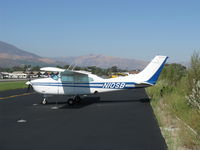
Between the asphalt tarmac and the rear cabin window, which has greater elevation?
the rear cabin window

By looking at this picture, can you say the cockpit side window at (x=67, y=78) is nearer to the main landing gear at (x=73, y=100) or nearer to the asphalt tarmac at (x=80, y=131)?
the main landing gear at (x=73, y=100)

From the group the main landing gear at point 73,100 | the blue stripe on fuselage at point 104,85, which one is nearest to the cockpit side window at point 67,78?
the blue stripe on fuselage at point 104,85

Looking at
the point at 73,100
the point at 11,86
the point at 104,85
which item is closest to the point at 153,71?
the point at 104,85

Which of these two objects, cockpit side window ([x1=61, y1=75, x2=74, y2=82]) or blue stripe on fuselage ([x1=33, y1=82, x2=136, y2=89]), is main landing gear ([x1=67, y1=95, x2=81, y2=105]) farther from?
cockpit side window ([x1=61, y1=75, x2=74, y2=82])

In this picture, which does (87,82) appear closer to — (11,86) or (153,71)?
(153,71)

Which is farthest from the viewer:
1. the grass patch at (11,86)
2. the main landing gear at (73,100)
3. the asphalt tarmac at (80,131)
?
the grass patch at (11,86)

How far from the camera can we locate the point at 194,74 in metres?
11.4

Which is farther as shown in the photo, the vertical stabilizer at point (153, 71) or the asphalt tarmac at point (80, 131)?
the vertical stabilizer at point (153, 71)

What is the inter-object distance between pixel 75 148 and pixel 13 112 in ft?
23.8

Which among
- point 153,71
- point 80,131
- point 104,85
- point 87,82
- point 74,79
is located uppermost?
point 153,71

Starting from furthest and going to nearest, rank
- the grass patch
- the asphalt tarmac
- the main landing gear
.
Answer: the grass patch, the main landing gear, the asphalt tarmac

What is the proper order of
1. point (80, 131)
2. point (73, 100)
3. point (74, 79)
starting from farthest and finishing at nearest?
point (73, 100) → point (74, 79) → point (80, 131)

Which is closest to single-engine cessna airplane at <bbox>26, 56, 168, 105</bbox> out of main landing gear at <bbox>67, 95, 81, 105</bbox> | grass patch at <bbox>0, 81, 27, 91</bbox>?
main landing gear at <bbox>67, 95, 81, 105</bbox>

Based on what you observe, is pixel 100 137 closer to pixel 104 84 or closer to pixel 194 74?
pixel 194 74
